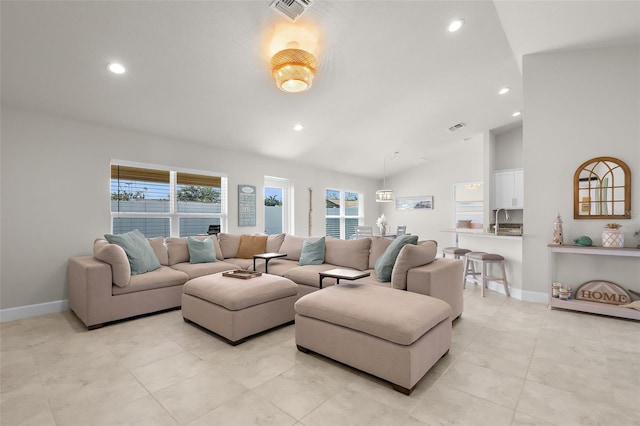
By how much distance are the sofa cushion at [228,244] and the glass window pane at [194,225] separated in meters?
0.40

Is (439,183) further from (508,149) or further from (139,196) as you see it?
(139,196)

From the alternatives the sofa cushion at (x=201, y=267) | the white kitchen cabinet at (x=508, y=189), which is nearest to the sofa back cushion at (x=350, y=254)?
the sofa cushion at (x=201, y=267)

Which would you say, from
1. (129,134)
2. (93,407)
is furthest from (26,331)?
(129,134)

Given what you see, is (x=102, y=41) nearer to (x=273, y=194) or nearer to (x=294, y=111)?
(x=294, y=111)

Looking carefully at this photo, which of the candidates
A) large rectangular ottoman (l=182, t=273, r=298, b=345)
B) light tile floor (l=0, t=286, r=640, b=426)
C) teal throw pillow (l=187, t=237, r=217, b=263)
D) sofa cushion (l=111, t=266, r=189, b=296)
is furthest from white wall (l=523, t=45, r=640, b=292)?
sofa cushion (l=111, t=266, r=189, b=296)

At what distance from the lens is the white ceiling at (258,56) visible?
2596mm

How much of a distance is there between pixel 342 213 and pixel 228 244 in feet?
13.4

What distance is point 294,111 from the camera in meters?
4.52

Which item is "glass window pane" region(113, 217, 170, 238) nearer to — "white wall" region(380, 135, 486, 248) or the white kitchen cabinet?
"white wall" region(380, 135, 486, 248)

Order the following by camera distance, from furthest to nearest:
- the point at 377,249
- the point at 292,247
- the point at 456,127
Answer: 1. the point at 456,127
2. the point at 292,247
3. the point at 377,249

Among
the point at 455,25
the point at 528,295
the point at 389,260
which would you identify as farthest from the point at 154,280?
the point at 528,295

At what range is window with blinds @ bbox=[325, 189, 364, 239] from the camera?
7.98 meters

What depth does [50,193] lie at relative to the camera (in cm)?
359

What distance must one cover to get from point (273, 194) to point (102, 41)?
4117 millimetres
